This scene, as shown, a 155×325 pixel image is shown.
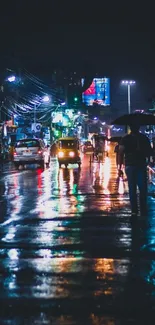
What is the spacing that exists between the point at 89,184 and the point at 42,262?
1354 cm

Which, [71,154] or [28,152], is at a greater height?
[28,152]

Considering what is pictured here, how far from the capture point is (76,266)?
7156 mm

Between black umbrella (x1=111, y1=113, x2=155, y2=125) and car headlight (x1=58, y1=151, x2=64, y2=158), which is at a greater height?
black umbrella (x1=111, y1=113, x2=155, y2=125)

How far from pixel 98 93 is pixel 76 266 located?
4625 inches

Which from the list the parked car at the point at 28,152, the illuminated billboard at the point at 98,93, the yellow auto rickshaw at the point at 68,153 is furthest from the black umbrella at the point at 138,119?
the illuminated billboard at the point at 98,93

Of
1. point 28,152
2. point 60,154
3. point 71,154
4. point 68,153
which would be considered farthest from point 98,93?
point 28,152

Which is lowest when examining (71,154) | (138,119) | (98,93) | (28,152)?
(71,154)

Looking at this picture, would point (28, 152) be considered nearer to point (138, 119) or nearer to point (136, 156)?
point (138, 119)

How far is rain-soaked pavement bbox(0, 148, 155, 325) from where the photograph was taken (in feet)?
17.2

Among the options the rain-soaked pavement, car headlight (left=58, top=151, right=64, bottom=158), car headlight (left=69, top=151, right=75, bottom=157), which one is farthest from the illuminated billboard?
the rain-soaked pavement

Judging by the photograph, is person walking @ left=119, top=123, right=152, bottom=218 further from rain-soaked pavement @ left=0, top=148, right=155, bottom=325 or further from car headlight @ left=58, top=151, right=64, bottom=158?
car headlight @ left=58, top=151, right=64, bottom=158

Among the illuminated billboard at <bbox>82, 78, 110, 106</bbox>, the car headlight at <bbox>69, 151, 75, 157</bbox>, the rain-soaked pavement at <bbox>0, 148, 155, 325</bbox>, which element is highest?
the illuminated billboard at <bbox>82, 78, 110, 106</bbox>

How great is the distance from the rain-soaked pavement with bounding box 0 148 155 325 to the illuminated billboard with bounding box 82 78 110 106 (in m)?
106

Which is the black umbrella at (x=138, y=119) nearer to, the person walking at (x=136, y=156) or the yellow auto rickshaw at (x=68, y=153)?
the person walking at (x=136, y=156)
